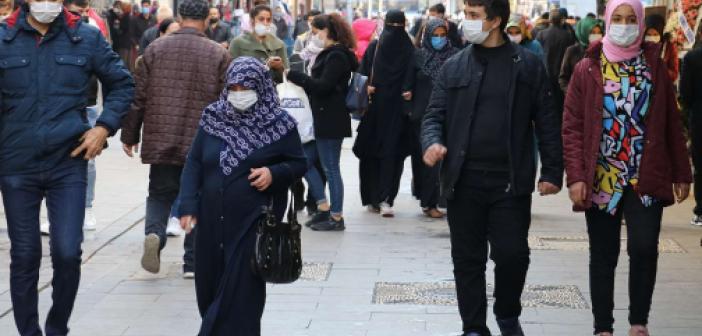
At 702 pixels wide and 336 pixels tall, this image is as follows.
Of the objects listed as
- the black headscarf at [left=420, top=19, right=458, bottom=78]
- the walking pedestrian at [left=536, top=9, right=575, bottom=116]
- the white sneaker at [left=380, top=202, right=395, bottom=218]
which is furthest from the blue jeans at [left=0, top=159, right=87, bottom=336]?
the walking pedestrian at [left=536, top=9, right=575, bottom=116]

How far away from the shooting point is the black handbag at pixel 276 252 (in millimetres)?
6387

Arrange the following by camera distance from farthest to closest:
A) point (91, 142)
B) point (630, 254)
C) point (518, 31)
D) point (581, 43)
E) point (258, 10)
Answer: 1. point (581, 43)
2. point (518, 31)
3. point (258, 10)
4. point (630, 254)
5. point (91, 142)

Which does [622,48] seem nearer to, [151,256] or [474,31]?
[474,31]

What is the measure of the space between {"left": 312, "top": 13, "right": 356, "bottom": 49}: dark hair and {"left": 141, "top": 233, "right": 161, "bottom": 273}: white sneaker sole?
3.14 m

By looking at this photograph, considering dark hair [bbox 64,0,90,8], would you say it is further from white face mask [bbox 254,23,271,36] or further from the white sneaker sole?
the white sneaker sole

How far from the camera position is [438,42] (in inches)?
492

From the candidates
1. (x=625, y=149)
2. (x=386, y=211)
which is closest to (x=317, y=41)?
(x=386, y=211)

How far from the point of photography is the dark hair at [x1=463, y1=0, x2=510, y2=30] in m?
7.14

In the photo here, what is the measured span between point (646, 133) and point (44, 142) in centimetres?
285

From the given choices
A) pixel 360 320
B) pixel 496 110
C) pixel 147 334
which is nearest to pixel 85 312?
pixel 147 334

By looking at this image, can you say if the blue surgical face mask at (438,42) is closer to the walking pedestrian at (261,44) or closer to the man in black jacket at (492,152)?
the walking pedestrian at (261,44)

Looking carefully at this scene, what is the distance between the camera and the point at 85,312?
831 centimetres

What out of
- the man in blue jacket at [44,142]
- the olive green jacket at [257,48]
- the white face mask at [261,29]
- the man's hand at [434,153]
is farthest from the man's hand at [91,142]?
the white face mask at [261,29]

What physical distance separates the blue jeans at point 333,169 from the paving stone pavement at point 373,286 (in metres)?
0.25
